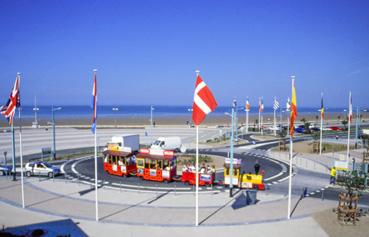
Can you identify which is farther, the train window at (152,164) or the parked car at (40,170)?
the parked car at (40,170)

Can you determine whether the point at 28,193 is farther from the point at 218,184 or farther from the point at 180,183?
the point at 218,184

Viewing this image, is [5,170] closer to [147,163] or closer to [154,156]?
[147,163]

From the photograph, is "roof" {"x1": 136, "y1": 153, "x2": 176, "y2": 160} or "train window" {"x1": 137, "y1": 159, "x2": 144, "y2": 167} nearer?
"roof" {"x1": 136, "y1": 153, "x2": 176, "y2": 160}

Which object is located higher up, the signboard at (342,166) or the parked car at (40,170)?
the signboard at (342,166)

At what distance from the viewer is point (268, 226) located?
52.4ft

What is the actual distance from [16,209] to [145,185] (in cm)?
930

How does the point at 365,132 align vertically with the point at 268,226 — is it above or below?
above

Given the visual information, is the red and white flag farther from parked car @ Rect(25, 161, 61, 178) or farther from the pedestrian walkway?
parked car @ Rect(25, 161, 61, 178)

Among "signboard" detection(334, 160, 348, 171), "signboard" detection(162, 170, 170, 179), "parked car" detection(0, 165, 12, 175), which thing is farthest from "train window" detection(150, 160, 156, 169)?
"signboard" detection(334, 160, 348, 171)

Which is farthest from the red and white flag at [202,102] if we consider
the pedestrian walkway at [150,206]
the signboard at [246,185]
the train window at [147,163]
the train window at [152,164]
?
the train window at [147,163]

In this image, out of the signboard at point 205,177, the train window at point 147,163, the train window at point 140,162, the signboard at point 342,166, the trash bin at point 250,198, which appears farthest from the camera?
the train window at point 140,162

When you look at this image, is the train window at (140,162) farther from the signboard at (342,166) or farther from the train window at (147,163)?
the signboard at (342,166)

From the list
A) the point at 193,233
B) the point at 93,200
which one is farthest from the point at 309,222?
the point at 93,200

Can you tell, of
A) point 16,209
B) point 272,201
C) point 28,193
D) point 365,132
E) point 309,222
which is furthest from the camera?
point 365,132
